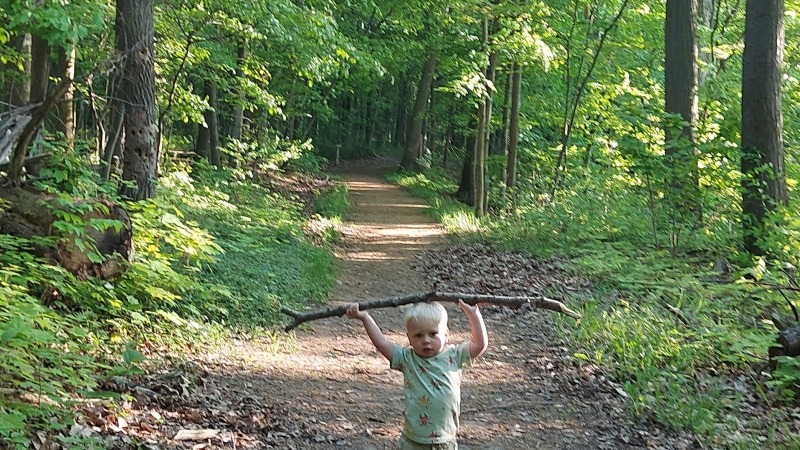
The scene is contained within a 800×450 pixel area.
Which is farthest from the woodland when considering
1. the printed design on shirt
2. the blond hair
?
the blond hair

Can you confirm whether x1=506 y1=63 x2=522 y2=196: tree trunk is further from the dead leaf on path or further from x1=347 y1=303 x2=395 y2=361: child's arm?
x1=347 y1=303 x2=395 y2=361: child's arm

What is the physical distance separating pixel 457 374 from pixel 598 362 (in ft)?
12.6

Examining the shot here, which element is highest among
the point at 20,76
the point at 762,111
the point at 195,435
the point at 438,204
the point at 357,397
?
the point at 20,76

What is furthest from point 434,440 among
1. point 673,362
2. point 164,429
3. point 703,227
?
point 703,227

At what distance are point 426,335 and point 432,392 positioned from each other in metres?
0.34

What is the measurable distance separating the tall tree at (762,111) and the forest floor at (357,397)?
289 centimetres

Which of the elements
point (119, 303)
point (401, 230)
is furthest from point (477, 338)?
point (401, 230)

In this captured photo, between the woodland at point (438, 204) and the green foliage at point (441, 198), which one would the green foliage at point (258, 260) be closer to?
the woodland at point (438, 204)

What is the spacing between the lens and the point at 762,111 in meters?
10.9

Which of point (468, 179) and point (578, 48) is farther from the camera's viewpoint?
point (468, 179)

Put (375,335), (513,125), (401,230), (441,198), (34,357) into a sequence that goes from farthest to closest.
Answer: (441,198) → (513,125) → (401,230) → (34,357) → (375,335)

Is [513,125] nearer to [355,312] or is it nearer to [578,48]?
[578,48]

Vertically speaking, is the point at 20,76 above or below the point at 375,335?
above

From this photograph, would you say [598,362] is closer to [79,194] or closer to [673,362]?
[673,362]
